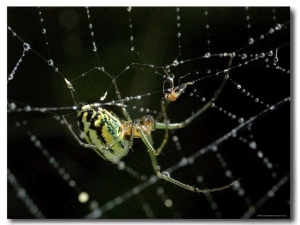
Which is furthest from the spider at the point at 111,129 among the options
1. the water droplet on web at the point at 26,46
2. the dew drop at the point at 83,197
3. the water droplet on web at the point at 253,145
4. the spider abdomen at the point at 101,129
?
the water droplet on web at the point at 253,145

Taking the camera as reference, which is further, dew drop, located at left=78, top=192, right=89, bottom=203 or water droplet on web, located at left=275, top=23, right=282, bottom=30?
dew drop, located at left=78, top=192, right=89, bottom=203

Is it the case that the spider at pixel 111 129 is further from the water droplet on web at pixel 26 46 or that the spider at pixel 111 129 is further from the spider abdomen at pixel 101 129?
→ the water droplet on web at pixel 26 46

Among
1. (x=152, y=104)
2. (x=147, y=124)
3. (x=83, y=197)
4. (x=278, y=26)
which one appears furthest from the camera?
(x=83, y=197)

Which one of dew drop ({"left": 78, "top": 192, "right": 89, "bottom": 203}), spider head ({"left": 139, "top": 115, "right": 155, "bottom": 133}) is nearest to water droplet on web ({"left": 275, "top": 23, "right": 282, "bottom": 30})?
spider head ({"left": 139, "top": 115, "right": 155, "bottom": 133})

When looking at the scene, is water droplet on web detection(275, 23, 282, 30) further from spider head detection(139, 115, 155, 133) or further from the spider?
spider head detection(139, 115, 155, 133)
